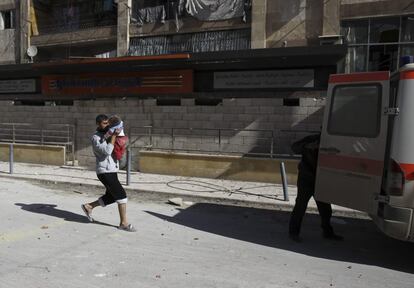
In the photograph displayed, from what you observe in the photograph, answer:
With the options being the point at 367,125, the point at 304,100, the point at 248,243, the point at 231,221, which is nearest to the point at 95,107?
the point at 304,100

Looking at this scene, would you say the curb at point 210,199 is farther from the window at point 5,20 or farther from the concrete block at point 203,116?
the window at point 5,20

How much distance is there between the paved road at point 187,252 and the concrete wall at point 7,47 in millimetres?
14787

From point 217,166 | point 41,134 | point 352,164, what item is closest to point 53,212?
point 352,164

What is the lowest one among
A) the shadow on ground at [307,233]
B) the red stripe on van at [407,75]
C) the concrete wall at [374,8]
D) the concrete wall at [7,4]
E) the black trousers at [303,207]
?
the shadow on ground at [307,233]

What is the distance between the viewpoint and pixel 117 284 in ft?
14.3

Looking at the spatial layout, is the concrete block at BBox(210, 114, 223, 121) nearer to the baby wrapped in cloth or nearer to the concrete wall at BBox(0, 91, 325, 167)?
the concrete wall at BBox(0, 91, 325, 167)

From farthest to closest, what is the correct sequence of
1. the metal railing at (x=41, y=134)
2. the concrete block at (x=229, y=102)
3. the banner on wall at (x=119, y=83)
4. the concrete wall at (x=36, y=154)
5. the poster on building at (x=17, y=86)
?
the poster on building at (x=17, y=86) → the metal railing at (x=41, y=134) → the concrete wall at (x=36, y=154) → the banner on wall at (x=119, y=83) → the concrete block at (x=229, y=102)

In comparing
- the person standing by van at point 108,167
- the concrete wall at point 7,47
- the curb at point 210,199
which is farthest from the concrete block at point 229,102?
the concrete wall at point 7,47

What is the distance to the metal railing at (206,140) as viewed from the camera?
13.0 metres

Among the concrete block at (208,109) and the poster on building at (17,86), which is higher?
the poster on building at (17,86)

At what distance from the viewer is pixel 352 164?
539 cm

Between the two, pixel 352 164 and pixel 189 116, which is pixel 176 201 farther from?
pixel 189 116

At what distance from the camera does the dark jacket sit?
240 inches

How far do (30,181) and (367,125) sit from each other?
9.27m
